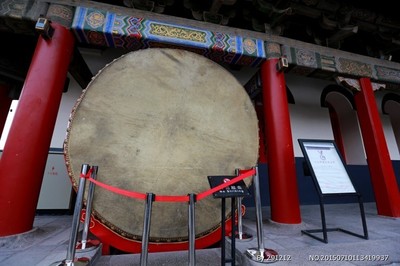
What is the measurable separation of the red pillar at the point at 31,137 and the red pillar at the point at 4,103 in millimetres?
2142

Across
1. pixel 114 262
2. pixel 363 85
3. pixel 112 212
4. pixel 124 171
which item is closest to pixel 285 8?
pixel 363 85

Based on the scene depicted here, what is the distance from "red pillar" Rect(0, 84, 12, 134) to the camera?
10.8 ft

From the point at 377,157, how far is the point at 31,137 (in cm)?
433

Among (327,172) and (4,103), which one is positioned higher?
(4,103)

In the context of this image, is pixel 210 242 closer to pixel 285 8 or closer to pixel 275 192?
pixel 275 192

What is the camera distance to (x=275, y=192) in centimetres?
221

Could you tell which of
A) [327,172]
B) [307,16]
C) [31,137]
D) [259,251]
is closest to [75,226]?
[259,251]

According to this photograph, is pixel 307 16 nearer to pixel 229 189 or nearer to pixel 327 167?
pixel 327 167

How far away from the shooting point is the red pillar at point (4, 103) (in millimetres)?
3295

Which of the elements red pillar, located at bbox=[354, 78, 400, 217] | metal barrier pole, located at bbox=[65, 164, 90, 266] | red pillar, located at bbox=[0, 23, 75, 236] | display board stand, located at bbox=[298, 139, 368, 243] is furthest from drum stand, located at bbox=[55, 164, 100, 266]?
red pillar, located at bbox=[354, 78, 400, 217]

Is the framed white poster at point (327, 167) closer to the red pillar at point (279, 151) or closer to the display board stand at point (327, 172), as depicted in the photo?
the display board stand at point (327, 172)

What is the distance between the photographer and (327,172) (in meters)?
1.73

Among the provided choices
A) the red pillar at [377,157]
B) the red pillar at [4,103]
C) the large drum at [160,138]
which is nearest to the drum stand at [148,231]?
the large drum at [160,138]

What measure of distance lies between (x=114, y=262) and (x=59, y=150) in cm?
248
